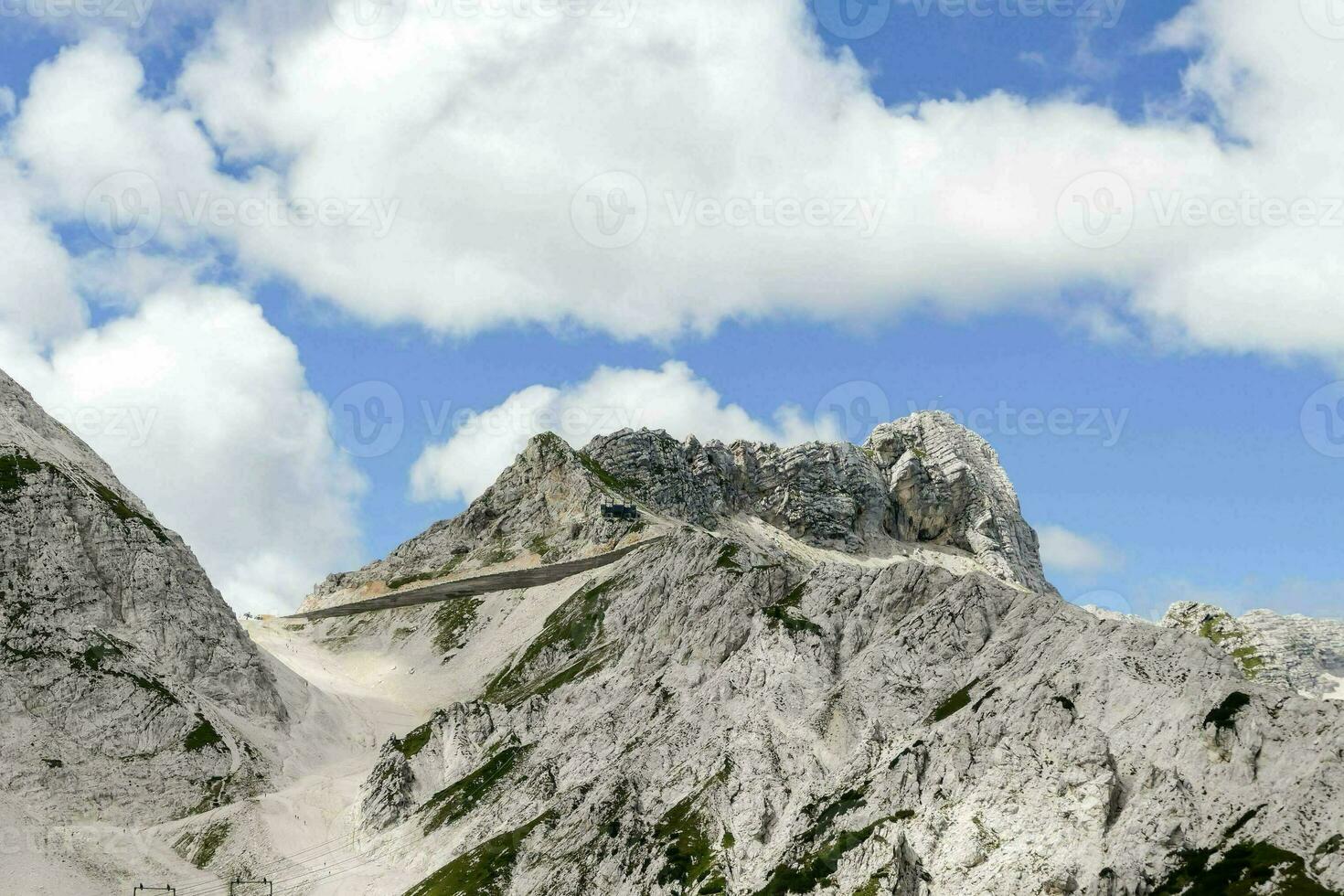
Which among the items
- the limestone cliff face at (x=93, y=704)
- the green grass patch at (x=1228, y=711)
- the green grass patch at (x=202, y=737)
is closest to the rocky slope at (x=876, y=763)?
the green grass patch at (x=1228, y=711)

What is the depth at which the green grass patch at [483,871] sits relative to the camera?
140m

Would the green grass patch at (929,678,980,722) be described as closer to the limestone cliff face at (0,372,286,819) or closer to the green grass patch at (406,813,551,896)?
the green grass patch at (406,813,551,896)

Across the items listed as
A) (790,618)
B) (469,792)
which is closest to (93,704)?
(469,792)

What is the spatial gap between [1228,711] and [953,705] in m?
29.4

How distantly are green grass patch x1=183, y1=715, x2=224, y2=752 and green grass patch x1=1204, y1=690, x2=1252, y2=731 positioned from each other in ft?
406

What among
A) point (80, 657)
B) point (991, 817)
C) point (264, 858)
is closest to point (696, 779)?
point (991, 817)

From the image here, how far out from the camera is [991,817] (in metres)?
108

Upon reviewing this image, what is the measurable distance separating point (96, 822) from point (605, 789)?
62.4 meters

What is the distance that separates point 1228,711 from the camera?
104m

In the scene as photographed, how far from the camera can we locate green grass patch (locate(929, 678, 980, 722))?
127875 millimetres

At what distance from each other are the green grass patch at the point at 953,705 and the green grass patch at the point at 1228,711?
24.9 metres

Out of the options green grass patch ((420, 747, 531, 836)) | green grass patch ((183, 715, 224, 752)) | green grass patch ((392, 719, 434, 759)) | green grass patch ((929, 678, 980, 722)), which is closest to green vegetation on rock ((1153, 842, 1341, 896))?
green grass patch ((929, 678, 980, 722))

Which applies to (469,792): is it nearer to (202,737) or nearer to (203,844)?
(203,844)

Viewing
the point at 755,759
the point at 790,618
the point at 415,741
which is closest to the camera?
the point at 755,759
